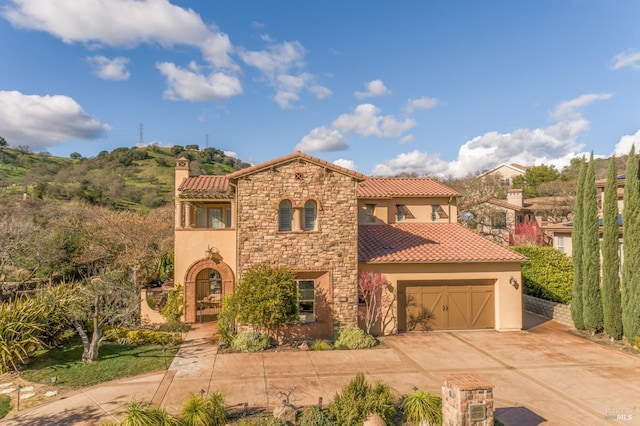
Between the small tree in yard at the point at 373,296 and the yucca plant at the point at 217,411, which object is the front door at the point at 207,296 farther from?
the yucca plant at the point at 217,411

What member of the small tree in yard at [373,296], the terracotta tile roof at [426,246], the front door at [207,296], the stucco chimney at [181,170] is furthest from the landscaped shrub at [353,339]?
the stucco chimney at [181,170]

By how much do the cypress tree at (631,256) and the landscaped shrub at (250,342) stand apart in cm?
1601

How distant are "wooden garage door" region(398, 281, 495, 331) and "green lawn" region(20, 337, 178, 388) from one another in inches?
442

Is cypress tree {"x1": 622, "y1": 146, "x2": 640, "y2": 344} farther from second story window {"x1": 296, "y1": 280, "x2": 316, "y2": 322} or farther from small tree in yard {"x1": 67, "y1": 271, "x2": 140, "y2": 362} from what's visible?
small tree in yard {"x1": 67, "y1": 271, "x2": 140, "y2": 362}

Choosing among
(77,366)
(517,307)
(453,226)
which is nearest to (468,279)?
(517,307)

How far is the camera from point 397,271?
18734 millimetres

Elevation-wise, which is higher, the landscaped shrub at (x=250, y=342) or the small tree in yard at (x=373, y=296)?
the small tree in yard at (x=373, y=296)

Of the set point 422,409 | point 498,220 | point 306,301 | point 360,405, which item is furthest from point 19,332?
point 498,220

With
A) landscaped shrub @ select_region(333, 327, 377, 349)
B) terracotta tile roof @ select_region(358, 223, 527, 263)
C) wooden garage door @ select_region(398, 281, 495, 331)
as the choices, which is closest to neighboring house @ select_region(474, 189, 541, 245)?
terracotta tile roof @ select_region(358, 223, 527, 263)

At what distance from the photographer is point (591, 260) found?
18406 millimetres

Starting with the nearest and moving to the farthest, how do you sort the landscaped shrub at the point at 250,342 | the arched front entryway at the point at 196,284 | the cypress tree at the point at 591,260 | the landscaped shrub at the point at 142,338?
the landscaped shrub at the point at 250,342, the landscaped shrub at the point at 142,338, the cypress tree at the point at 591,260, the arched front entryway at the point at 196,284

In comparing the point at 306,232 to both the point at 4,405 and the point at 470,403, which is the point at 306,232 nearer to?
the point at 470,403

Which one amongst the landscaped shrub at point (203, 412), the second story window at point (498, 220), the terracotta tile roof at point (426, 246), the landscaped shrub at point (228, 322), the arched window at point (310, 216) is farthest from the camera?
the second story window at point (498, 220)

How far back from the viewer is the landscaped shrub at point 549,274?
22781mm
